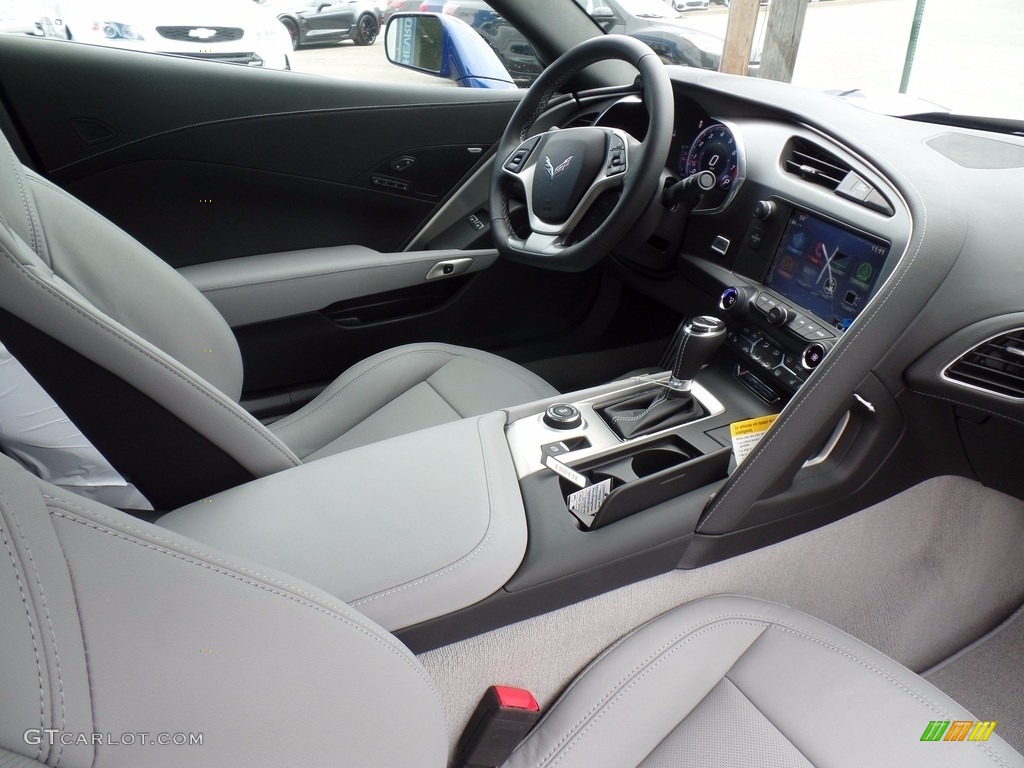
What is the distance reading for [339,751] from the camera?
1.73 feet

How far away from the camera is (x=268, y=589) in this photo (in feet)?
1.63

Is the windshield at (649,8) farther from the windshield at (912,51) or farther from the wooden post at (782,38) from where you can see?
the wooden post at (782,38)

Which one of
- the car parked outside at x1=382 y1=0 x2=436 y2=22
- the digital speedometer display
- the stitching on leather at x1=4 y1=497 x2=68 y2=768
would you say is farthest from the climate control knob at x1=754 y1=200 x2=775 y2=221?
the car parked outside at x1=382 y1=0 x2=436 y2=22

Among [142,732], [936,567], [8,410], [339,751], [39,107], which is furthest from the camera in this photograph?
[39,107]

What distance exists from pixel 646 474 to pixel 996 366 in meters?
0.45

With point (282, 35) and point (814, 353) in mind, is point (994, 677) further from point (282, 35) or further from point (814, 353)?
point (282, 35)

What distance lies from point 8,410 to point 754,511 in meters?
0.86

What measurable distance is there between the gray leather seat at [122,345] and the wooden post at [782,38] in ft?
4.42

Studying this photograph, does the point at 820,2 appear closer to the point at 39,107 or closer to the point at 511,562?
the point at 511,562

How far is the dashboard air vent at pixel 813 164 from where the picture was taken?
1104 millimetres

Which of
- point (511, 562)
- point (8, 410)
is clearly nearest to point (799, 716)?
point (511, 562)

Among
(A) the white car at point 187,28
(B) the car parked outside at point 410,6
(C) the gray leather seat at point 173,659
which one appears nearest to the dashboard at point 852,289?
(C) the gray leather seat at point 173,659

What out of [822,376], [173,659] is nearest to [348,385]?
[822,376]

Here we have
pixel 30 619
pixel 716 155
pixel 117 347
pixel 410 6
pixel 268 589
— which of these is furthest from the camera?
pixel 410 6
